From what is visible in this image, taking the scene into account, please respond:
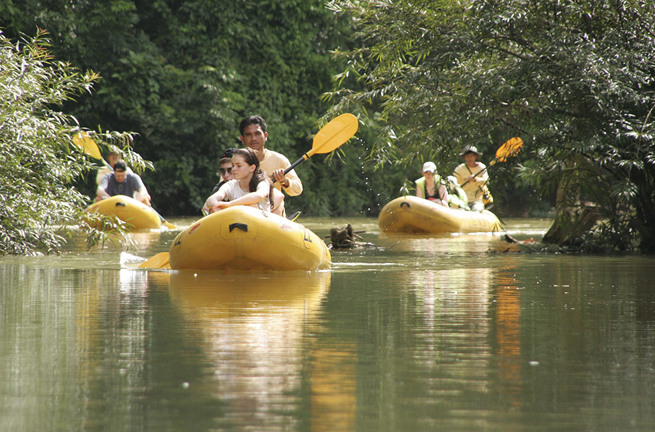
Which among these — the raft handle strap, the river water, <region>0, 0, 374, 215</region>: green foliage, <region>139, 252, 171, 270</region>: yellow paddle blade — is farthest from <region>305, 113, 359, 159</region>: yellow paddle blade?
<region>0, 0, 374, 215</region>: green foliage

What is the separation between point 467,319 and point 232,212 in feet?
11.7

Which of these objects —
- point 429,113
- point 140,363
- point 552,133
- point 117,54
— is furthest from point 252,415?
point 117,54

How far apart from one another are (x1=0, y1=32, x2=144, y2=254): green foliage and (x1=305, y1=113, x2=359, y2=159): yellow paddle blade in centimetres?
204

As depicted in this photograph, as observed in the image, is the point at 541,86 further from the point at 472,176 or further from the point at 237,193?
the point at 472,176

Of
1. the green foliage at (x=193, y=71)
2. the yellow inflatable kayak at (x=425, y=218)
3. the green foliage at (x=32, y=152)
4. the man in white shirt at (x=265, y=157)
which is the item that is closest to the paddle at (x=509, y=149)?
the man in white shirt at (x=265, y=157)

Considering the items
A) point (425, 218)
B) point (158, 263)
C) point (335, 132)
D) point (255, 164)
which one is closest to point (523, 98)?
point (335, 132)

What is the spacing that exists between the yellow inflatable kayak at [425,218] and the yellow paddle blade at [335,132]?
19.2 ft

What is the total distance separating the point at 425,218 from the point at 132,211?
486cm

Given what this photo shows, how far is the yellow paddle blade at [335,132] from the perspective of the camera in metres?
12.3

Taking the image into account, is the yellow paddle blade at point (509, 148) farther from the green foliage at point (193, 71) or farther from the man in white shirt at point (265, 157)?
the green foliage at point (193, 71)

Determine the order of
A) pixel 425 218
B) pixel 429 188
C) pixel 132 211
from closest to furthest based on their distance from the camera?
pixel 425 218 → pixel 132 211 → pixel 429 188

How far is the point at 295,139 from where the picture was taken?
29062 mm

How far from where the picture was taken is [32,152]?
10984 mm

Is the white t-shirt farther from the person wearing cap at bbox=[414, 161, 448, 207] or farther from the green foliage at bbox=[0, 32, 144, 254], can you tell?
the person wearing cap at bbox=[414, 161, 448, 207]
